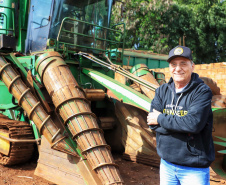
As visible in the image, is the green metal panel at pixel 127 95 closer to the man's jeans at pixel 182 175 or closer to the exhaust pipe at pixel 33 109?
the exhaust pipe at pixel 33 109

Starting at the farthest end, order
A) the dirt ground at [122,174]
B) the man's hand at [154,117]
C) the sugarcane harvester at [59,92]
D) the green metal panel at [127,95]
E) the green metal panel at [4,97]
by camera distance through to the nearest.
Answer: the green metal panel at [4,97], the green metal panel at [127,95], the dirt ground at [122,174], the sugarcane harvester at [59,92], the man's hand at [154,117]

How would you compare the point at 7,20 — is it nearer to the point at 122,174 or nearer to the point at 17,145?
the point at 17,145

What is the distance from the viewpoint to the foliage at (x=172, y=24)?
2161cm

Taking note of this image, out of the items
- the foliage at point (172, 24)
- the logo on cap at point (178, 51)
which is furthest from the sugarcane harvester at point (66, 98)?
the foliage at point (172, 24)

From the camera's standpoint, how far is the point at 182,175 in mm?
2145

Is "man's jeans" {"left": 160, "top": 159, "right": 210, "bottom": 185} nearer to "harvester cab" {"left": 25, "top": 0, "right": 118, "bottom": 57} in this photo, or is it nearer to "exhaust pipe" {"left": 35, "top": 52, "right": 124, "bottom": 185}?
"exhaust pipe" {"left": 35, "top": 52, "right": 124, "bottom": 185}

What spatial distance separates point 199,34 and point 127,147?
1953 centimetres

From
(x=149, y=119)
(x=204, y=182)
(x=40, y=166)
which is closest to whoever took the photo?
(x=204, y=182)

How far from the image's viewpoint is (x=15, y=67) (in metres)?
5.24

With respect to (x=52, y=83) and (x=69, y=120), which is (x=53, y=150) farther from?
(x=52, y=83)

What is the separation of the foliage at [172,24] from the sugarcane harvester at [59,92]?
14640mm

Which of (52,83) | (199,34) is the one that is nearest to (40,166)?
(52,83)

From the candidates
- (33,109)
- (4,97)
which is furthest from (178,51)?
(4,97)

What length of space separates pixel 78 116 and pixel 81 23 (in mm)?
2883
